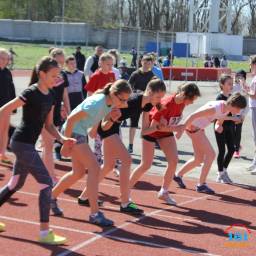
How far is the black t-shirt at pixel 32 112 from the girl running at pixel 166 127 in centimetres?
196

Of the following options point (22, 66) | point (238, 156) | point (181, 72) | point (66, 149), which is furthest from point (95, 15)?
point (66, 149)

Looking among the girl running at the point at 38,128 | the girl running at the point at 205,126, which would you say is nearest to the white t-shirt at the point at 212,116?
the girl running at the point at 205,126

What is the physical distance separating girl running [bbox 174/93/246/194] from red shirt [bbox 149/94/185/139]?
33cm

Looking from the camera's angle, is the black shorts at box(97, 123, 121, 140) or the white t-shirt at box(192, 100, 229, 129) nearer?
the black shorts at box(97, 123, 121, 140)

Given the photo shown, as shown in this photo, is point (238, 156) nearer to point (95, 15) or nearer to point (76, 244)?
point (76, 244)

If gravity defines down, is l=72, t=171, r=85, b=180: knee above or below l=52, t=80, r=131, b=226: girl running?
below

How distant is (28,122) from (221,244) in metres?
2.45

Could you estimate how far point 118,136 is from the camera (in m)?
7.96

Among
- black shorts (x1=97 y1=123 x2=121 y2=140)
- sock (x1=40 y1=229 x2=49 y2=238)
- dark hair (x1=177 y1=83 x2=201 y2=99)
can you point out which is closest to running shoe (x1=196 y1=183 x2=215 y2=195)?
dark hair (x1=177 y1=83 x2=201 y2=99)

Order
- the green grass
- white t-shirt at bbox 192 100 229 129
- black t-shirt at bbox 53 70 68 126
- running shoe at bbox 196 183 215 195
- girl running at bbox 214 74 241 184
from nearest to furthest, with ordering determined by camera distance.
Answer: white t-shirt at bbox 192 100 229 129 → running shoe at bbox 196 183 215 195 → black t-shirt at bbox 53 70 68 126 → girl running at bbox 214 74 241 184 → the green grass

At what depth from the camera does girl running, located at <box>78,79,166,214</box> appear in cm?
782

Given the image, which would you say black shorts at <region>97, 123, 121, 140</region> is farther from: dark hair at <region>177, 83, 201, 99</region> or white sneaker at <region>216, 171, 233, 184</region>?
white sneaker at <region>216, 171, 233, 184</region>

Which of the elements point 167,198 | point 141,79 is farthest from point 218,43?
point 167,198

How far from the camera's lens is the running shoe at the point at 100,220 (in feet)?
24.0
